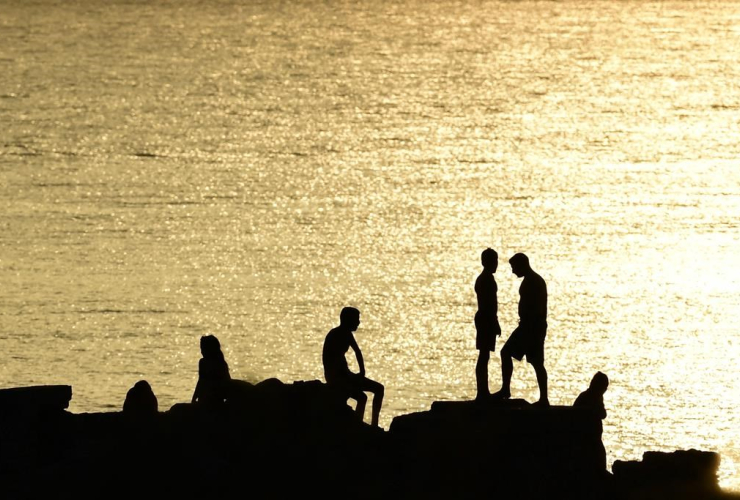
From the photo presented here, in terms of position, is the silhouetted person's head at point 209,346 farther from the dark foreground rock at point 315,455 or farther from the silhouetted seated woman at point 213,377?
the dark foreground rock at point 315,455

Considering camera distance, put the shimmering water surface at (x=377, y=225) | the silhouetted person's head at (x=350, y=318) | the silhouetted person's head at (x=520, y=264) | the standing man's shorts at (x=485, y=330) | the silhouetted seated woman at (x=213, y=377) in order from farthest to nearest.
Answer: the shimmering water surface at (x=377, y=225)
the standing man's shorts at (x=485, y=330)
the silhouetted seated woman at (x=213, y=377)
the silhouetted person's head at (x=350, y=318)
the silhouetted person's head at (x=520, y=264)

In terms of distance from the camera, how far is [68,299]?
64250 mm

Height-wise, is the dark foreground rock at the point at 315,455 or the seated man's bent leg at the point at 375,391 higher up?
the seated man's bent leg at the point at 375,391

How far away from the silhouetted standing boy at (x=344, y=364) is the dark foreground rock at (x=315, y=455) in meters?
0.25

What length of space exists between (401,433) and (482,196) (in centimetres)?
6037

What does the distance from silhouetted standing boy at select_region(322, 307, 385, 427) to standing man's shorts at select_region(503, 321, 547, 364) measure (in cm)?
194

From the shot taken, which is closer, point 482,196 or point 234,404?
point 234,404

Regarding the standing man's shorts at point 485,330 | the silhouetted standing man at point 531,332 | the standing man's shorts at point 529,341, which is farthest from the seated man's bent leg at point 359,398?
the standing man's shorts at point 529,341

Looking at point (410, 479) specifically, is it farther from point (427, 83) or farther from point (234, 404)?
point (427, 83)

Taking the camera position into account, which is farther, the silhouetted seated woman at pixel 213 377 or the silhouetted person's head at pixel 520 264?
the silhouetted seated woman at pixel 213 377

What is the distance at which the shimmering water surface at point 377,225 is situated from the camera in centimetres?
5634

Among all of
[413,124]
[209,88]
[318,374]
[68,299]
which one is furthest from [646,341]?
[209,88]

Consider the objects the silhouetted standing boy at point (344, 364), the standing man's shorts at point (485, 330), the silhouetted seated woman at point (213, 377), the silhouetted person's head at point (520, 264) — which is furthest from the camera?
the standing man's shorts at point (485, 330)

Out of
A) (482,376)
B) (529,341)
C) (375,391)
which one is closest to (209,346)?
(375,391)
